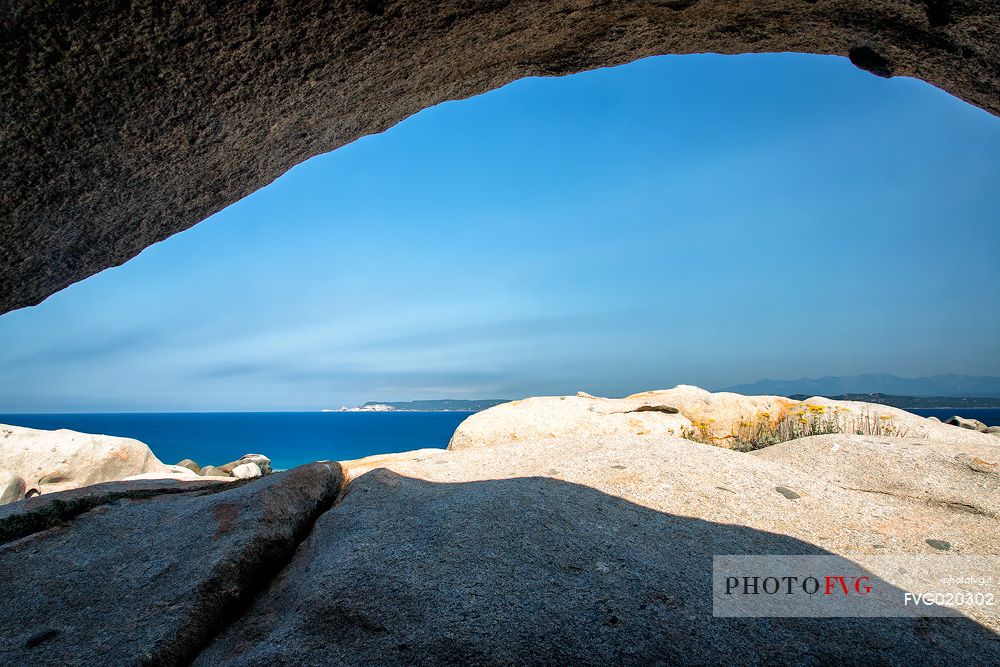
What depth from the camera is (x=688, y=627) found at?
3.77m

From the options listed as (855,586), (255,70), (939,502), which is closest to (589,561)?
(855,586)

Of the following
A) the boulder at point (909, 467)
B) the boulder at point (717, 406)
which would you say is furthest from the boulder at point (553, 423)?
the boulder at point (909, 467)

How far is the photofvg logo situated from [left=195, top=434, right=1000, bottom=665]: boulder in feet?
0.40

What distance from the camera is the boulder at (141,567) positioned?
4.09m

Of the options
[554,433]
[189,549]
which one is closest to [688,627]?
[189,549]

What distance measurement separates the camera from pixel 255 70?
3.43 metres

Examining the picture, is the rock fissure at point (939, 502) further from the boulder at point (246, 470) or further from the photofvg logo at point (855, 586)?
the boulder at point (246, 470)

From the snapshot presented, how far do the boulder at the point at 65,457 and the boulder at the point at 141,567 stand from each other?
1179cm

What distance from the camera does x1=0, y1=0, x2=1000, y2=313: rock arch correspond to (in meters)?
3.00

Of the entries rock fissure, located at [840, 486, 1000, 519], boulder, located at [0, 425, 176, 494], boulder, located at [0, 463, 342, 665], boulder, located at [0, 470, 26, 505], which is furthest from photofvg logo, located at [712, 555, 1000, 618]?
boulder, located at [0, 425, 176, 494]

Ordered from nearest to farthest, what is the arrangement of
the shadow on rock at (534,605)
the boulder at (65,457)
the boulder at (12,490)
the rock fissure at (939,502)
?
the shadow on rock at (534,605) → the rock fissure at (939,502) → the boulder at (12,490) → the boulder at (65,457)

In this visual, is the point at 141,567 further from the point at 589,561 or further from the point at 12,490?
the point at 12,490

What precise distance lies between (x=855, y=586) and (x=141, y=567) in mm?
6388

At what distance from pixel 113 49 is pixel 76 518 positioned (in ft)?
18.0
